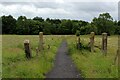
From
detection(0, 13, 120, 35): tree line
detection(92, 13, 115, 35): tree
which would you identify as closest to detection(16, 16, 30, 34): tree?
detection(0, 13, 120, 35): tree line

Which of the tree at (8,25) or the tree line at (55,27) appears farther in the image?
the tree at (8,25)

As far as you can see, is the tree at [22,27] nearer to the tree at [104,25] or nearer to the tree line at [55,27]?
the tree line at [55,27]

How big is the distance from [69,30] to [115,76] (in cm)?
12925

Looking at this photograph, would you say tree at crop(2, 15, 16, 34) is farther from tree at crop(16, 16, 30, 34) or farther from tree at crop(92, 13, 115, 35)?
tree at crop(92, 13, 115, 35)

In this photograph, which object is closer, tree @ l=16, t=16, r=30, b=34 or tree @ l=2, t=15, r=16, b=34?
tree @ l=2, t=15, r=16, b=34

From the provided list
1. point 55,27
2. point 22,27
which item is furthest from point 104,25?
point 22,27

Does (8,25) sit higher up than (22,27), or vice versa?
(8,25)

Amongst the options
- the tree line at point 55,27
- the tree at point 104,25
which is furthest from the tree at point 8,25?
the tree at point 104,25

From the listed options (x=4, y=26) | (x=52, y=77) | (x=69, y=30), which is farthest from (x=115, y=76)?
(x=69, y=30)

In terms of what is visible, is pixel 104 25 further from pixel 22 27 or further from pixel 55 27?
pixel 22 27

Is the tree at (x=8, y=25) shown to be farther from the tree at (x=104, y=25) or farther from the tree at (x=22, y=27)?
the tree at (x=104, y=25)

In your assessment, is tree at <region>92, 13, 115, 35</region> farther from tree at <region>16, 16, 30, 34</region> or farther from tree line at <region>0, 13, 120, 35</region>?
tree at <region>16, 16, 30, 34</region>

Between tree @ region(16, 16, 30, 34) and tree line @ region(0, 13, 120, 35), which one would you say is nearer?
tree line @ region(0, 13, 120, 35)

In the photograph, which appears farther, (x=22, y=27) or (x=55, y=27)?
(x=55, y=27)
